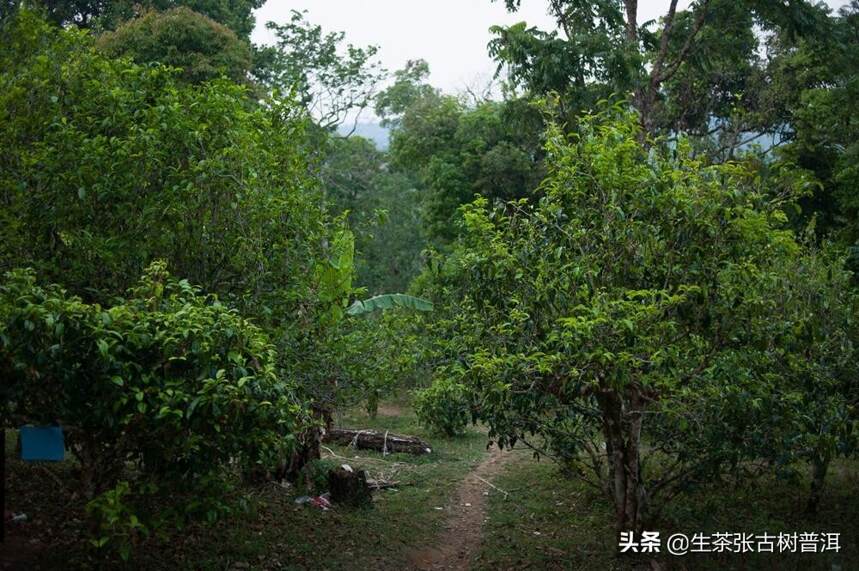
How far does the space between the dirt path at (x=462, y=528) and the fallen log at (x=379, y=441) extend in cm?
131

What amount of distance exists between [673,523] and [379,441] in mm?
6981

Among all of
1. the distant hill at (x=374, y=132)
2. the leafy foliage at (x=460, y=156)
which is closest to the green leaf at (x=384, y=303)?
the leafy foliage at (x=460, y=156)

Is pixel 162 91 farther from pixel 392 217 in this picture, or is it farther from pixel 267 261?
pixel 392 217

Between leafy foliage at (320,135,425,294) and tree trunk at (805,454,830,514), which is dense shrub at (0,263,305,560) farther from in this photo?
leafy foliage at (320,135,425,294)

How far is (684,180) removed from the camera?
7.13 metres

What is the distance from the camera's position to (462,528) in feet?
34.1

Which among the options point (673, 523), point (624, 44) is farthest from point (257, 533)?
point (624, 44)

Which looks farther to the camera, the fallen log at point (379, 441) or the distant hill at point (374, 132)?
the distant hill at point (374, 132)

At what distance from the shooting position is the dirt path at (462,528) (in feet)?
29.5

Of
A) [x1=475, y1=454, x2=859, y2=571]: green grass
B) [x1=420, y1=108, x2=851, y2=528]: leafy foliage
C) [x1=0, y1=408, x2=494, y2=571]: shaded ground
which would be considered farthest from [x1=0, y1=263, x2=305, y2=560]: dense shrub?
[x1=475, y1=454, x2=859, y2=571]: green grass

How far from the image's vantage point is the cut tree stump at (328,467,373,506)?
10266 millimetres

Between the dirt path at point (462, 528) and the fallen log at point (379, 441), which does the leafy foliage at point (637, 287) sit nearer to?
the dirt path at point (462, 528)

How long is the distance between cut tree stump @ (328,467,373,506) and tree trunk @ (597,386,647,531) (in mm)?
3336

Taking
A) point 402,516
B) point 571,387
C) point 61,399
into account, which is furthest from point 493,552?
point 61,399
